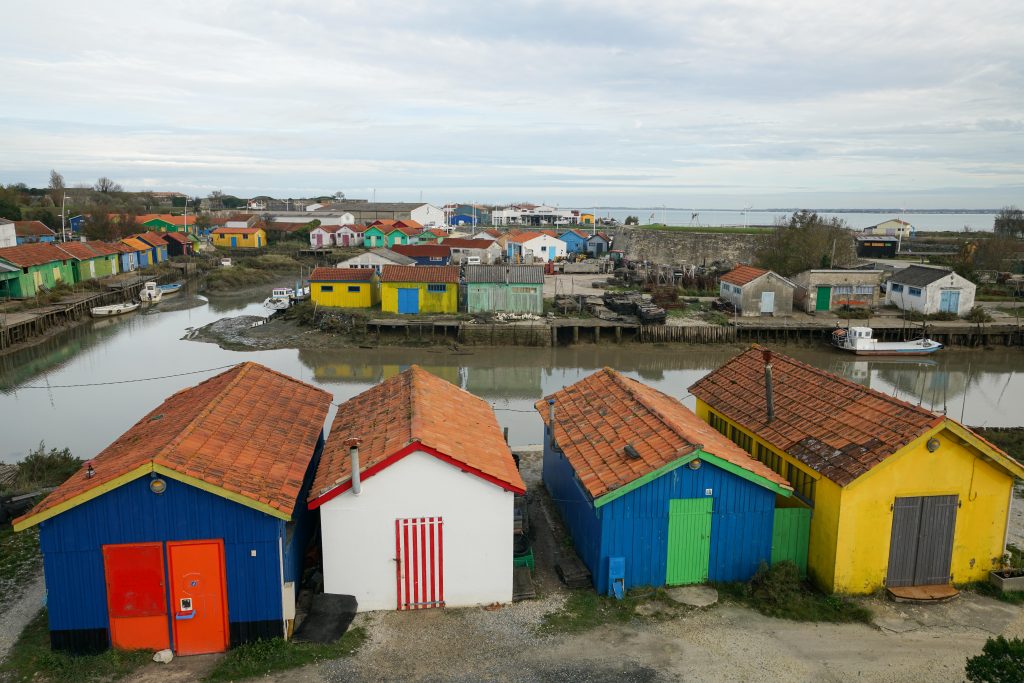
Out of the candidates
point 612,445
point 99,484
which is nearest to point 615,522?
point 612,445

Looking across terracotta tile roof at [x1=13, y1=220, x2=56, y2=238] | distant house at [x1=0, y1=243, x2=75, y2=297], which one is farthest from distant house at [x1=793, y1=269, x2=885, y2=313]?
terracotta tile roof at [x1=13, y1=220, x2=56, y2=238]

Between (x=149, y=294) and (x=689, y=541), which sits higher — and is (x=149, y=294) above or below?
below

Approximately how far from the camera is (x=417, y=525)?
30.2 feet

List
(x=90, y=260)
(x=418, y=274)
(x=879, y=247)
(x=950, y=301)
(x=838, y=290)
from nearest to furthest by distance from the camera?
(x=418, y=274), (x=950, y=301), (x=838, y=290), (x=90, y=260), (x=879, y=247)

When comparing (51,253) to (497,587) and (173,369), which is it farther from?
(497,587)

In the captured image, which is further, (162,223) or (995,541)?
(162,223)

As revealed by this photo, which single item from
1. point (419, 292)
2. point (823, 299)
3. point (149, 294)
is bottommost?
point (149, 294)

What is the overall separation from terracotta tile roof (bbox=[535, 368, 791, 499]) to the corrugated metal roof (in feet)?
62.8

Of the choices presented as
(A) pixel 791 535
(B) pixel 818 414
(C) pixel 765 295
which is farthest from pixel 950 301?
(A) pixel 791 535

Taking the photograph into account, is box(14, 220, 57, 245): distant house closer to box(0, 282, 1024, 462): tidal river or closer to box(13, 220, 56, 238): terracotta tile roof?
box(13, 220, 56, 238): terracotta tile roof

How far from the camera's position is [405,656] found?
8.24 meters

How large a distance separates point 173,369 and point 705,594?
22428mm

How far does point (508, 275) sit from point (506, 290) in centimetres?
70

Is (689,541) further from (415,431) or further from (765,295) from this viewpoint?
(765,295)
